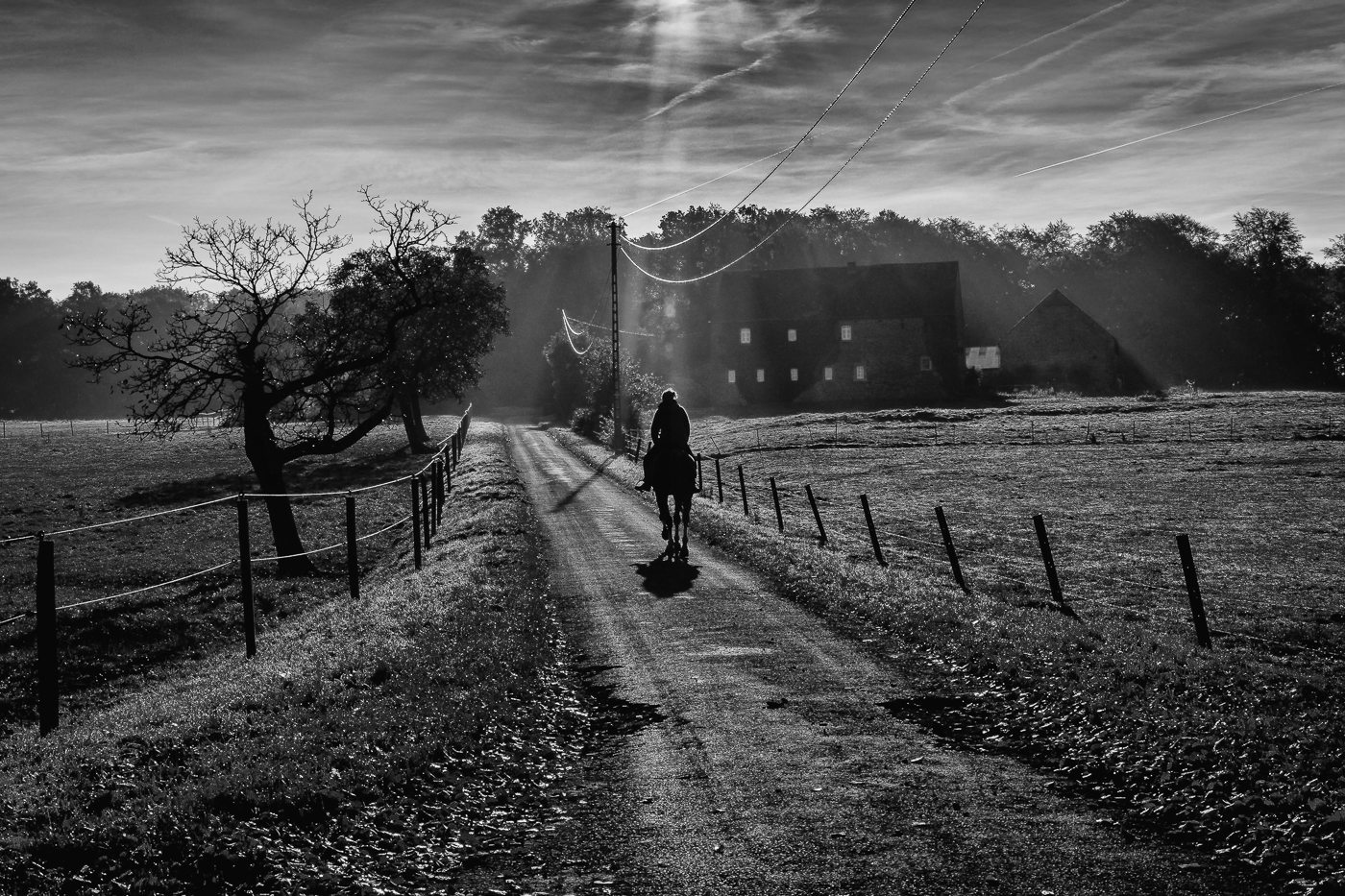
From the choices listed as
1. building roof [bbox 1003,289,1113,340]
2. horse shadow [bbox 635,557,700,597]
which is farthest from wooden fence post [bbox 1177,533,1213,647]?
building roof [bbox 1003,289,1113,340]

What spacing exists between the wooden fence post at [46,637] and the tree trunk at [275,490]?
13.8 metres

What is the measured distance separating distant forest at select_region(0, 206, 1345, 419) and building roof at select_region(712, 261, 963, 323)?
8555mm

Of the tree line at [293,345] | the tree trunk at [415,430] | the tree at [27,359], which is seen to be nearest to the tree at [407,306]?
the tree line at [293,345]

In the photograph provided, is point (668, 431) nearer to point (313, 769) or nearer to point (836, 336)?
point (313, 769)

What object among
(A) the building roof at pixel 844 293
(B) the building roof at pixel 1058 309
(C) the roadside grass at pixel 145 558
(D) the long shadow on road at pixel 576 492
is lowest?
(C) the roadside grass at pixel 145 558

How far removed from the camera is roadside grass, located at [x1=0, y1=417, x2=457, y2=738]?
50.6ft

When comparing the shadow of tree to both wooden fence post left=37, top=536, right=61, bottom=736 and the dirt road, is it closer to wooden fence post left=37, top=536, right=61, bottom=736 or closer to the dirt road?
wooden fence post left=37, top=536, right=61, bottom=736

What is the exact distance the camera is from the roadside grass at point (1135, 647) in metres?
6.96

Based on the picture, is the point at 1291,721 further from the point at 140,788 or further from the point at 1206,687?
the point at 140,788

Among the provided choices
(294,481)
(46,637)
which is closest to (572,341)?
(294,481)

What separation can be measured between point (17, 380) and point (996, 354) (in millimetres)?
109744

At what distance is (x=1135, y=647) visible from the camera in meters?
11.5

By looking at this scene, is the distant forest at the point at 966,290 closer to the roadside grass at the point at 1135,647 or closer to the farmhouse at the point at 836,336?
the farmhouse at the point at 836,336

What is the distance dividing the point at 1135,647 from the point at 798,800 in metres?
5.95
